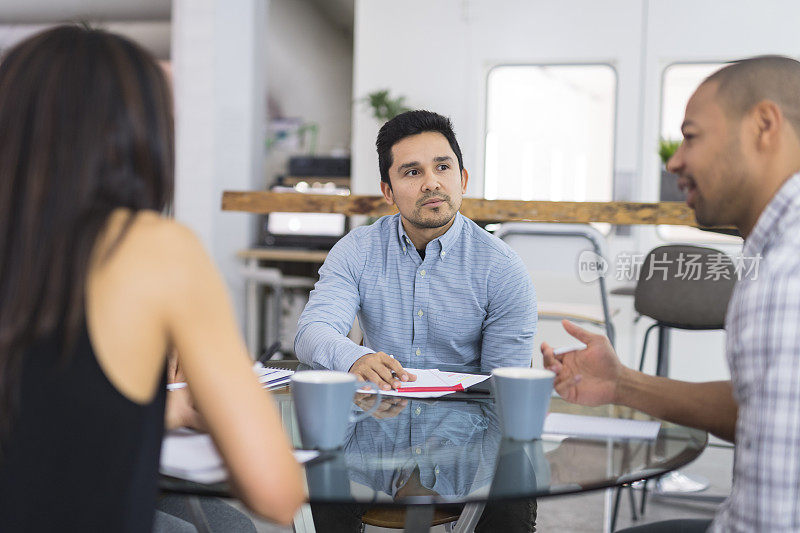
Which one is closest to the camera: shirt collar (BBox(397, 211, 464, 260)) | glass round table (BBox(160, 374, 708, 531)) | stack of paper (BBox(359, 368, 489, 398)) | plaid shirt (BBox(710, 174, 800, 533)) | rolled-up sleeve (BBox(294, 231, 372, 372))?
plaid shirt (BBox(710, 174, 800, 533))

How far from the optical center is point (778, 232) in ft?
3.14

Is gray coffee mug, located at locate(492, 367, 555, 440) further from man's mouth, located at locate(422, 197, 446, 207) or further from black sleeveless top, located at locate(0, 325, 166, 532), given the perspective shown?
man's mouth, located at locate(422, 197, 446, 207)

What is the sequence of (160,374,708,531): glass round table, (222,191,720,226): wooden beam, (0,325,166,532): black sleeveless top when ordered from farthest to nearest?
(222,191,720,226): wooden beam, (160,374,708,531): glass round table, (0,325,166,532): black sleeveless top

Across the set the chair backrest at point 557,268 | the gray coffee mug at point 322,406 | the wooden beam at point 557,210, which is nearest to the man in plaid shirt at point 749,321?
the gray coffee mug at point 322,406

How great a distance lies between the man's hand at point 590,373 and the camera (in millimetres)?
1307

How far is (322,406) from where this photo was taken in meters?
1.02

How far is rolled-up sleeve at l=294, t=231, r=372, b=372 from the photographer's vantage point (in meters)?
1.63

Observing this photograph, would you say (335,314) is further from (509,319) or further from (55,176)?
(55,176)

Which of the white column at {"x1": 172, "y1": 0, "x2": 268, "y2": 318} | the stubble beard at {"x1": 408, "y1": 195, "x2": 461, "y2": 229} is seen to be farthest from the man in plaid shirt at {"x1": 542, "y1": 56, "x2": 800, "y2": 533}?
the white column at {"x1": 172, "y1": 0, "x2": 268, "y2": 318}

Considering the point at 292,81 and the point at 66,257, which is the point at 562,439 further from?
the point at 292,81

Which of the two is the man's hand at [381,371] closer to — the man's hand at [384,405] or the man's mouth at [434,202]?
the man's hand at [384,405]

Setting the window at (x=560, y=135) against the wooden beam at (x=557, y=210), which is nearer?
the wooden beam at (x=557, y=210)

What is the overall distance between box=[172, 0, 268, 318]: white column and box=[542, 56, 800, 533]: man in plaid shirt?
14.0 feet

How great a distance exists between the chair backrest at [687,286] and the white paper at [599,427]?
1736 millimetres
